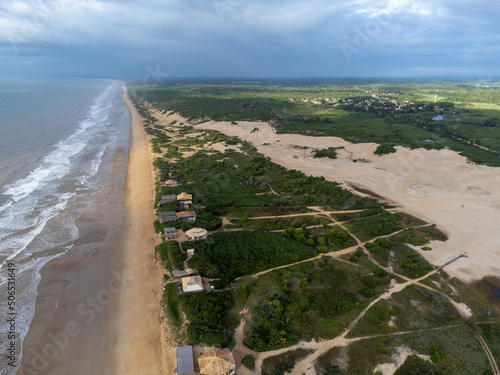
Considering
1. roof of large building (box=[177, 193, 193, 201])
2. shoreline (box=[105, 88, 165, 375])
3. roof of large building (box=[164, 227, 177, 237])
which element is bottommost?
shoreline (box=[105, 88, 165, 375])

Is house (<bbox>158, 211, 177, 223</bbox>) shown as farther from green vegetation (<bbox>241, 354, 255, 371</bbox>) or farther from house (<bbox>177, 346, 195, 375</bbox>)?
green vegetation (<bbox>241, 354, 255, 371</bbox>)

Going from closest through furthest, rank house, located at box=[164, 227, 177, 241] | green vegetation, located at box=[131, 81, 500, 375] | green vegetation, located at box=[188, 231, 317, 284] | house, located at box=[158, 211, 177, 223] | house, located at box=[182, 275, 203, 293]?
green vegetation, located at box=[131, 81, 500, 375] < house, located at box=[182, 275, 203, 293] < green vegetation, located at box=[188, 231, 317, 284] < house, located at box=[164, 227, 177, 241] < house, located at box=[158, 211, 177, 223]

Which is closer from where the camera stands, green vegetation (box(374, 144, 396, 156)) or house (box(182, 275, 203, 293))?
house (box(182, 275, 203, 293))

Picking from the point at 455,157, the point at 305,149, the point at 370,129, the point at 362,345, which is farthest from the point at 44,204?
the point at 370,129

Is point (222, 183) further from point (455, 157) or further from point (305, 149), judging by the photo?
point (455, 157)

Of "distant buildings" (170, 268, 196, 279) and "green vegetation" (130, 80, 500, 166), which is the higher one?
"green vegetation" (130, 80, 500, 166)

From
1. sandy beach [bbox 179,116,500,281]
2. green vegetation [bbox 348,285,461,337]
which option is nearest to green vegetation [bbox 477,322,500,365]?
green vegetation [bbox 348,285,461,337]

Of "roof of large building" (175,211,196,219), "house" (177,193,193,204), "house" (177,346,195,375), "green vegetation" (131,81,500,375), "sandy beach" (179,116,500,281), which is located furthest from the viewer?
"house" (177,193,193,204)

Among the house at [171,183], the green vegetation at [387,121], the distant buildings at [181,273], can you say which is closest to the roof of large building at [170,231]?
the distant buildings at [181,273]
